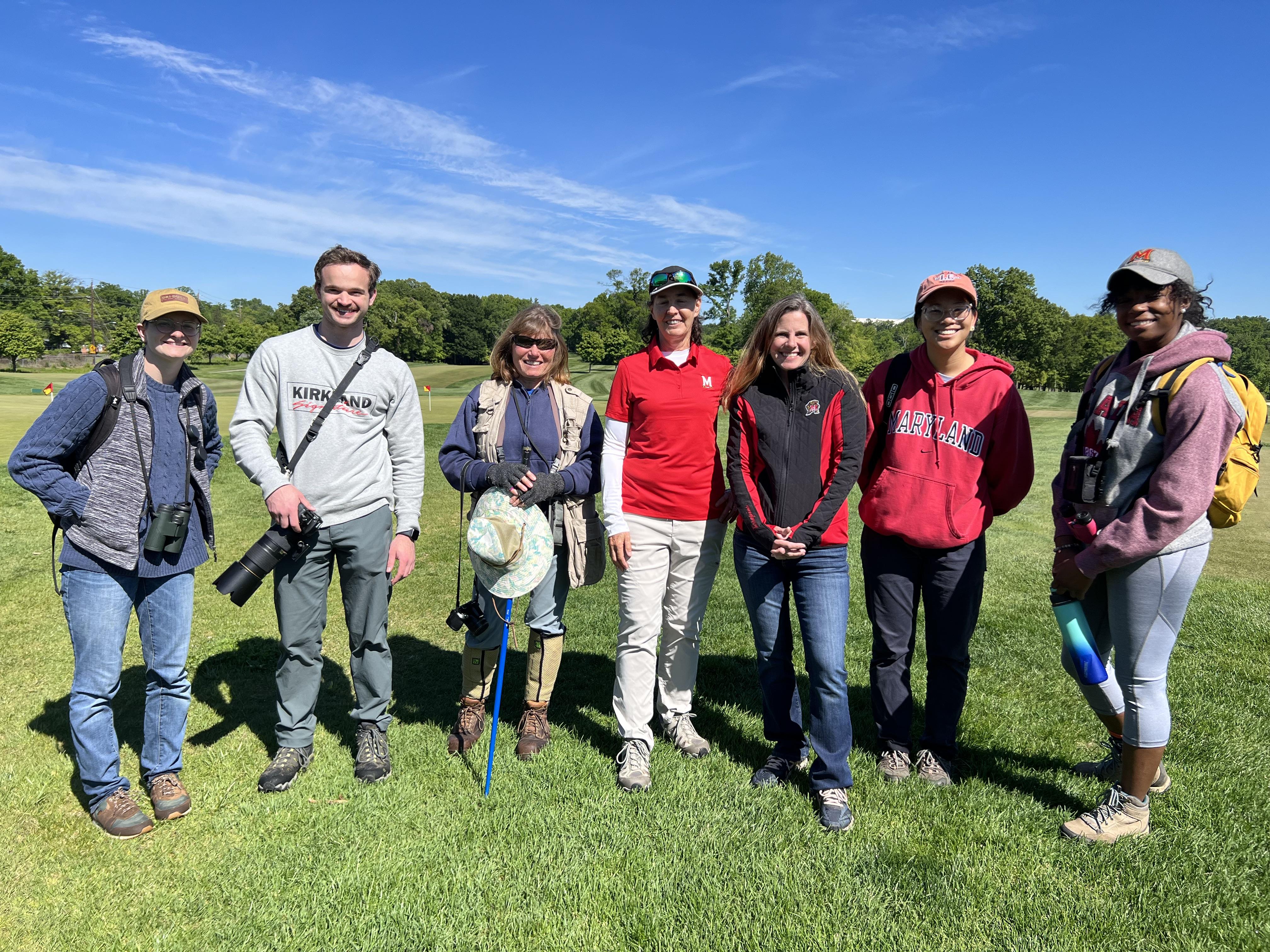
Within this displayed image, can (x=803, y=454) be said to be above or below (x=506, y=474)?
above

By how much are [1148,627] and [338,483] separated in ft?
12.1

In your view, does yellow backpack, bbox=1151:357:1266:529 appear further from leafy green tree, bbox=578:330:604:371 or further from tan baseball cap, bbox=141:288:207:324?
leafy green tree, bbox=578:330:604:371

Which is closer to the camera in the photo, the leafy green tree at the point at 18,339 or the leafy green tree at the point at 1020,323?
the leafy green tree at the point at 18,339

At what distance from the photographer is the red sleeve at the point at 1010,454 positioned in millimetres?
3408

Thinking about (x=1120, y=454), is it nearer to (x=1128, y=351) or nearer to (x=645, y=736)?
(x=1128, y=351)

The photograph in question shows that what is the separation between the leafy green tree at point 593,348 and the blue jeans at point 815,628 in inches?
2892

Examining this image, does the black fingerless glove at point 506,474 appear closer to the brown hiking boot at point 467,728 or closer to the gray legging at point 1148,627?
the brown hiking boot at point 467,728

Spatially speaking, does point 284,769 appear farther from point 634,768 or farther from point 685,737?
point 685,737

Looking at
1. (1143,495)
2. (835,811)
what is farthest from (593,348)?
(1143,495)

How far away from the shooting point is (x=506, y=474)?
12.1ft

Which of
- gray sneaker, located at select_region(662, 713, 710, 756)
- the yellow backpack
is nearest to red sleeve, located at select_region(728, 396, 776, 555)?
gray sneaker, located at select_region(662, 713, 710, 756)

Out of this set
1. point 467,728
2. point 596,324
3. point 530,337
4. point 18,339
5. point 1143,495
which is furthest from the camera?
point 596,324

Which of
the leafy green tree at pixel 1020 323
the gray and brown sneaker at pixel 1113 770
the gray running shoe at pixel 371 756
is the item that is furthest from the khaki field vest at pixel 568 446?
the leafy green tree at pixel 1020 323

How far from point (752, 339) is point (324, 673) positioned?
152 inches
